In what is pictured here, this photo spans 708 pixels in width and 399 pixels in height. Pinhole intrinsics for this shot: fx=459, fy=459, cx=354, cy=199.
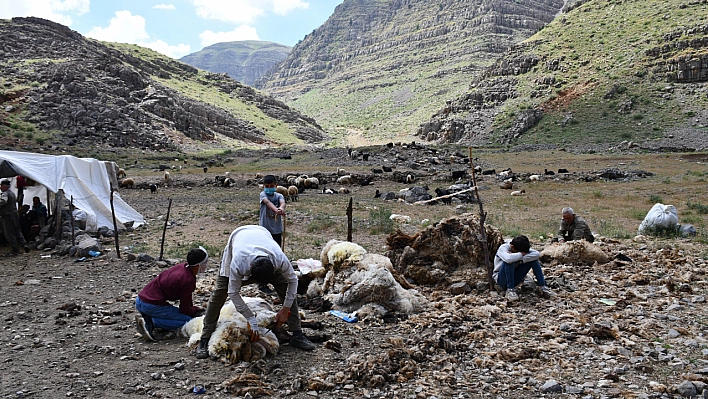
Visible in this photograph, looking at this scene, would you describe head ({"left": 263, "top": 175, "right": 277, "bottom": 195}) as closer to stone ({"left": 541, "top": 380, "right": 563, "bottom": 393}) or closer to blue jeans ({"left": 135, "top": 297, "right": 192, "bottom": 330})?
blue jeans ({"left": 135, "top": 297, "right": 192, "bottom": 330})

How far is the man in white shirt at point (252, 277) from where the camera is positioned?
14.3 feet

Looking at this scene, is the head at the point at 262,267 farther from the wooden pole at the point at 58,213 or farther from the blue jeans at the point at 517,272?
the wooden pole at the point at 58,213

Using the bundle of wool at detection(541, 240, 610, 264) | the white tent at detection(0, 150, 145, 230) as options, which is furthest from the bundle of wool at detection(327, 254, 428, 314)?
the white tent at detection(0, 150, 145, 230)

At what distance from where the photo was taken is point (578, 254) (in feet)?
27.5

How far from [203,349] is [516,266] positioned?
443cm

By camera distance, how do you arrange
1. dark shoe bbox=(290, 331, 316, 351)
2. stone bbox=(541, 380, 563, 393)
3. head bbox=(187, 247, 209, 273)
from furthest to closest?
head bbox=(187, 247, 209, 273), dark shoe bbox=(290, 331, 316, 351), stone bbox=(541, 380, 563, 393)

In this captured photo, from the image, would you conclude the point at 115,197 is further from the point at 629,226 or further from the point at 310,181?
the point at 629,226

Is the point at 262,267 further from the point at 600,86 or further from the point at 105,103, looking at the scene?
the point at 105,103

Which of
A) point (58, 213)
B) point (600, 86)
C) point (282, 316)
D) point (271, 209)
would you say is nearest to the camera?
point (282, 316)

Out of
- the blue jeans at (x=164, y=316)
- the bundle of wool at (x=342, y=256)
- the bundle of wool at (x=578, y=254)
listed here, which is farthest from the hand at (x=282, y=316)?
the bundle of wool at (x=578, y=254)

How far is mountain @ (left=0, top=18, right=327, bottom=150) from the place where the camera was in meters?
46.5

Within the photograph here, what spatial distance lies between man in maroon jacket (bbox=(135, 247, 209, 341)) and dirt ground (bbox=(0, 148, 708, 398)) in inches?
8.2

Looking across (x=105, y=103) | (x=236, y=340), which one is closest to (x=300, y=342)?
(x=236, y=340)

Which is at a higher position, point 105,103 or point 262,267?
point 105,103
